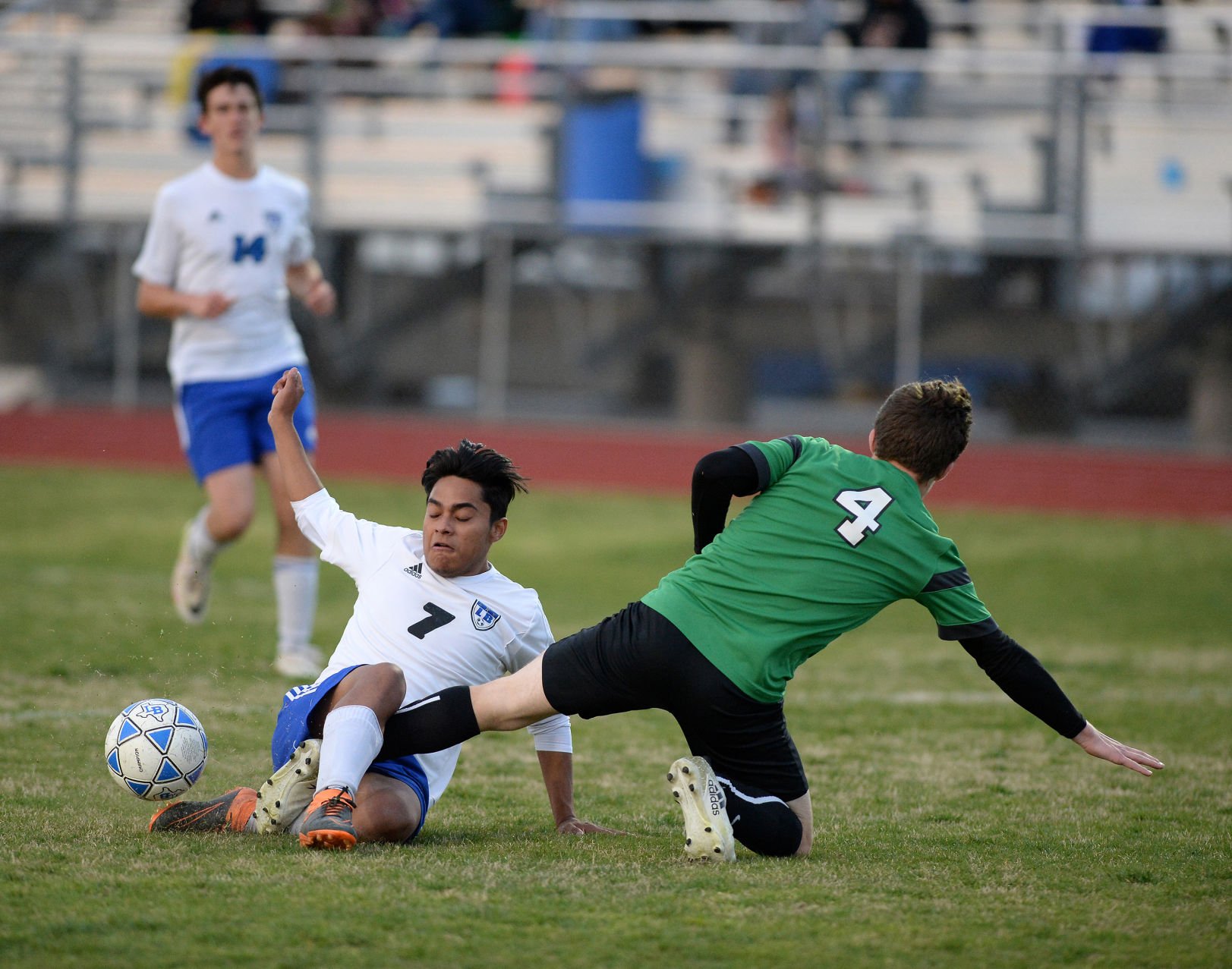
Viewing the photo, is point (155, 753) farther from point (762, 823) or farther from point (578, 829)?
point (762, 823)

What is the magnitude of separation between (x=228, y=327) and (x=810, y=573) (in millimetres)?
3660

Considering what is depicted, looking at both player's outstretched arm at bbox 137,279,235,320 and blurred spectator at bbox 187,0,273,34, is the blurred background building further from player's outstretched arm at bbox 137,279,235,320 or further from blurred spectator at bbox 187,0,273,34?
player's outstretched arm at bbox 137,279,235,320

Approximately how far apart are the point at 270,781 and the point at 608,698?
2.93 feet

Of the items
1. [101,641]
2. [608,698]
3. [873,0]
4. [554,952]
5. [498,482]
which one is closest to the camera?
[554,952]

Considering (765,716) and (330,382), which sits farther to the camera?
(330,382)

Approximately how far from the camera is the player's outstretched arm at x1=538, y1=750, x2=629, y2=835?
4047mm

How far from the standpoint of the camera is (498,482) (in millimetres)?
4051

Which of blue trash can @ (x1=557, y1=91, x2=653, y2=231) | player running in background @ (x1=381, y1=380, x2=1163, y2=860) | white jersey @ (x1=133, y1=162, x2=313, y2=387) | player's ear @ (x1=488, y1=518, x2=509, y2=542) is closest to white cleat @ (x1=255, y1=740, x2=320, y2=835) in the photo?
player running in background @ (x1=381, y1=380, x2=1163, y2=860)

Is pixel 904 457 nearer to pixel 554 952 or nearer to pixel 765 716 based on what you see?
pixel 765 716

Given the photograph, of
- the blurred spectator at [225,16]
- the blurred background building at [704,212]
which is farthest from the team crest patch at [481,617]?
the blurred spectator at [225,16]

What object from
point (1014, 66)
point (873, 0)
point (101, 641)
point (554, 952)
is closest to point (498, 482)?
point (554, 952)

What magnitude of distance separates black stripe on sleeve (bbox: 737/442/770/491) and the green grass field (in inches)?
38.1

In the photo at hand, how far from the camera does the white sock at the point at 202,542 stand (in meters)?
6.52

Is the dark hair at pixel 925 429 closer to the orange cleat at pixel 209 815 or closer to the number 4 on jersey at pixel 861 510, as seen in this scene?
the number 4 on jersey at pixel 861 510
